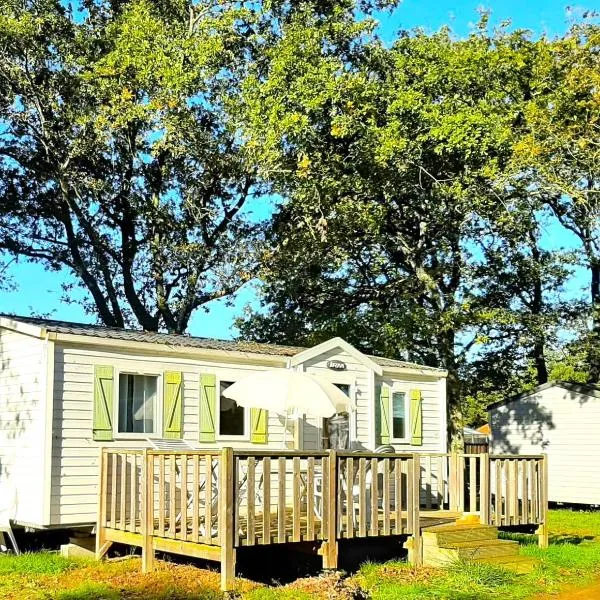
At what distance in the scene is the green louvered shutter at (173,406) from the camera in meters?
12.6

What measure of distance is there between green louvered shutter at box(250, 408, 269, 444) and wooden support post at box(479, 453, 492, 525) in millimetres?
3454

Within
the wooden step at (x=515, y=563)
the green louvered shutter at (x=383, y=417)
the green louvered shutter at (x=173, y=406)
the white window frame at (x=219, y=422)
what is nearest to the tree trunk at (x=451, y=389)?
the green louvered shutter at (x=383, y=417)

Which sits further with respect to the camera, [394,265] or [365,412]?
[394,265]

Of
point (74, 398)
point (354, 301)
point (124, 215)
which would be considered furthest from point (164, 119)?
point (74, 398)

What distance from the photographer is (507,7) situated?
864 inches

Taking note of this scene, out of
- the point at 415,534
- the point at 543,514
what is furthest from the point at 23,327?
the point at 543,514

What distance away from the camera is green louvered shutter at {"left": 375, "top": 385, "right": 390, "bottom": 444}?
50.2 ft

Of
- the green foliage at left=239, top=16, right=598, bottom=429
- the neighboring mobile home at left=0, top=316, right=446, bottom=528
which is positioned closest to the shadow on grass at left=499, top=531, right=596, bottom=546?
the neighboring mobile home at left=0, top=316, right=446, bottom=528

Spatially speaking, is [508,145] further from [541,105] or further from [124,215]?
[124,215]

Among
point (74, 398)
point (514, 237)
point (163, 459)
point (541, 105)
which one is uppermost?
point (541, 105)

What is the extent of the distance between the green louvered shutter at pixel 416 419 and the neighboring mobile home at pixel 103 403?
51.2 inches

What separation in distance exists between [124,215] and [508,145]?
11013 mm

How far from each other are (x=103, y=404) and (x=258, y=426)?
2.75 m

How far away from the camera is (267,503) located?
934 centimetres
